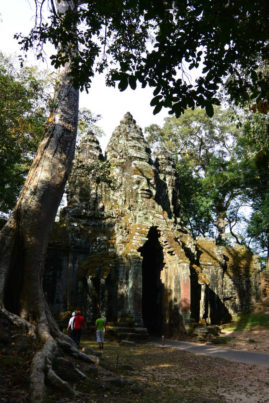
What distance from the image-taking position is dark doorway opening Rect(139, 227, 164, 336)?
17547 millimetres

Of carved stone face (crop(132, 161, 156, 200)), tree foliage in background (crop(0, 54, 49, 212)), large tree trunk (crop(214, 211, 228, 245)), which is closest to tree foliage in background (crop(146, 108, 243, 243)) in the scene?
large tree trunk (crop(214, 211, 228, 245))

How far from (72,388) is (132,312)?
10.6 metres

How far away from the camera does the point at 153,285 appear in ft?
61.6

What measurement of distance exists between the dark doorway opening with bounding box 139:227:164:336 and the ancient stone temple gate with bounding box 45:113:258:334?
0.18ft

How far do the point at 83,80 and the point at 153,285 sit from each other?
50.1 feet

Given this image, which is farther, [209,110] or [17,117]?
[17,117]

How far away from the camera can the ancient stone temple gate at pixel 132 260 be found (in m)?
15.5

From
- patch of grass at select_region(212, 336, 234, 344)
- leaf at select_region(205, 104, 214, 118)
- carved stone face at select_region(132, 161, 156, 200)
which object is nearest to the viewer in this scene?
leaf at select_region(205, 104, 214, 118)

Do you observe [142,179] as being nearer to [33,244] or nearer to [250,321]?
[250,321]

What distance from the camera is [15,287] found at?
622 centimetres

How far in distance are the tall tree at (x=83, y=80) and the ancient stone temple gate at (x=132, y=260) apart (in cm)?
918

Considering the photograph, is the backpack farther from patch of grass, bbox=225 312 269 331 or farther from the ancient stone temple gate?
patch of grass, bbox=225 312 269 331

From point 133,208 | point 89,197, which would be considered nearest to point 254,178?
point 133,208

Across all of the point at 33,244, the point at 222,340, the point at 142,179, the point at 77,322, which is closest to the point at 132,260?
the point at 222,340
